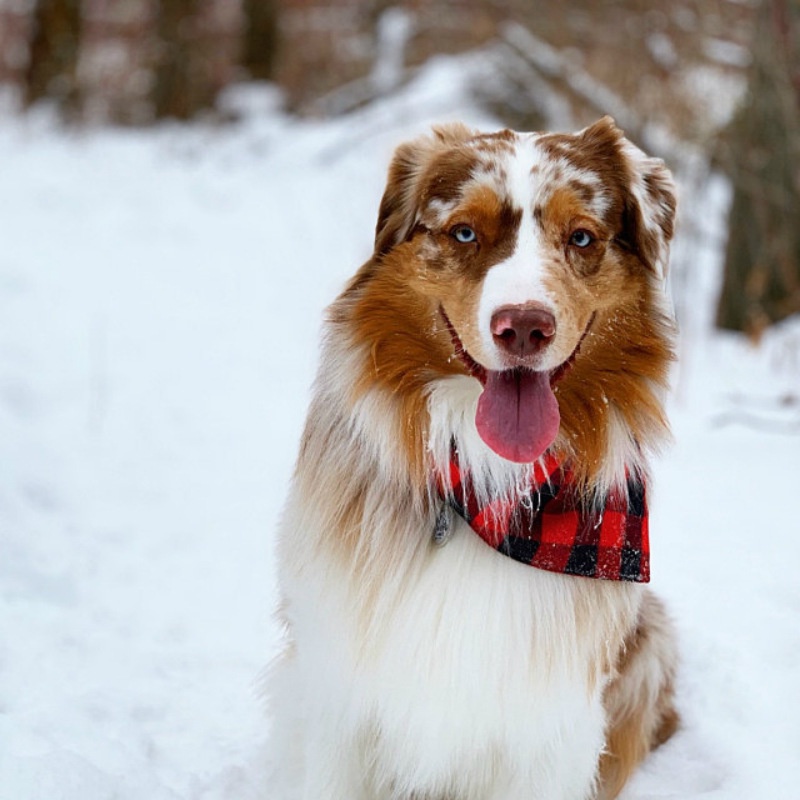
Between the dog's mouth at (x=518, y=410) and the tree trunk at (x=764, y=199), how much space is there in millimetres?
4852

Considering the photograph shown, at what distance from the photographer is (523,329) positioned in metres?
2.45

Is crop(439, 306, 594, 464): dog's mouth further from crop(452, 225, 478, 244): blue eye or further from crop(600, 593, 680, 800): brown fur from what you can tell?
crop(600, 593, 680, 800): brown fur

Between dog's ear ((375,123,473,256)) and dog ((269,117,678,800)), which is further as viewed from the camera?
dog's ear ((375,123,473,256))

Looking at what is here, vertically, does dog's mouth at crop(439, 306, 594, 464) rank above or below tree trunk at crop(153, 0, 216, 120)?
below

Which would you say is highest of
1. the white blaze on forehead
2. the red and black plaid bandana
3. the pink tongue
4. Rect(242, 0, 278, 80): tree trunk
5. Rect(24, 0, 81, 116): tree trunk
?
Rect(242, 0, 278, 80): tree trunk

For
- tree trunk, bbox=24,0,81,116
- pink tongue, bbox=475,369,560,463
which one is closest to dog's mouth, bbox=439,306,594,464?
pink tongue, bbox=475,369,560,463

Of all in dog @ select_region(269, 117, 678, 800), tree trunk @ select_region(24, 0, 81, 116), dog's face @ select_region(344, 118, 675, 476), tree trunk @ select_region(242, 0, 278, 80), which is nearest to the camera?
dog's face @ select_region(344, 118, 675, 476)

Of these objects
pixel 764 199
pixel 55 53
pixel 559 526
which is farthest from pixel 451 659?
pixel 55 53

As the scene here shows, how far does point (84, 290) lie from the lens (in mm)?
8500

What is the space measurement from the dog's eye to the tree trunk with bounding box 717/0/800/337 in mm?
4604

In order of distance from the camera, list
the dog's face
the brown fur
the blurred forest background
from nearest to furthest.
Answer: the dog's face, the brown fur, the blurred forest background

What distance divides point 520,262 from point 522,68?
32.4ft

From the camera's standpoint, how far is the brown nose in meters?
2.45

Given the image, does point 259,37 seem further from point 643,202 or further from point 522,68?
point 643,202
